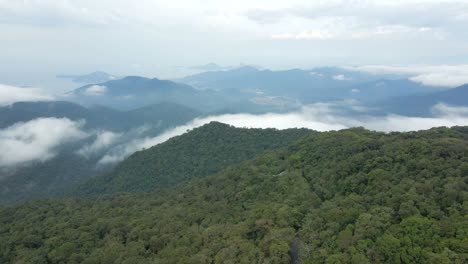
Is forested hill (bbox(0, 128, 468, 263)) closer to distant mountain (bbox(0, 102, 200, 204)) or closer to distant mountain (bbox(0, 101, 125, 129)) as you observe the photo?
distant mountain (bbox(0, 102, 200, 204))

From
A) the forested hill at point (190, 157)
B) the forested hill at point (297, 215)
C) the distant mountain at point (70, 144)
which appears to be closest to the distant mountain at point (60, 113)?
the distant mountain at point (70, 144)

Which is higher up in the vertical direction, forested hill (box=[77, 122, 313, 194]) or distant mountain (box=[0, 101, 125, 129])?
distant mountain (box=[0, 101, 125, 129])

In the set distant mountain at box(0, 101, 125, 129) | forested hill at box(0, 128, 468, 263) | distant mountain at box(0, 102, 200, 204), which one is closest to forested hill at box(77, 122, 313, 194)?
forested hill at box(0, 128, 468, 263)

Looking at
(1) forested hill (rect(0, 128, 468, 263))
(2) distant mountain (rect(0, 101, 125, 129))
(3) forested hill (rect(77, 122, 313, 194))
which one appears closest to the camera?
(1) forested hill (rect(0, 128, 468, 263))

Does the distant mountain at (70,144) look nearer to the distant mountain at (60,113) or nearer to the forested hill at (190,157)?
the distant mountain at (60,113)

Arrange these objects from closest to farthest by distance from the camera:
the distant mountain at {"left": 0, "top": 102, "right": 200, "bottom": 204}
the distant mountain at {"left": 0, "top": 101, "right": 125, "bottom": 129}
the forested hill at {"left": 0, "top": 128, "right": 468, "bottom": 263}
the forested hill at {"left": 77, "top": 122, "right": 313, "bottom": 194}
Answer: the forested hill at {"left": 0, "top": 128, "right": 468, "bottom": 263}
the forested hill at {"left": 77, "top": 122, "right": 313, "bottom": 194}
the distant mountain at {"left": 0, "top": 102, "right": 200, "bottom": 204}
the distant mountain at {"left": 0, "top": 101, "right": 125, "bottom": 129}

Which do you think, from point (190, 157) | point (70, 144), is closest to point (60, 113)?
point (70, 144)
